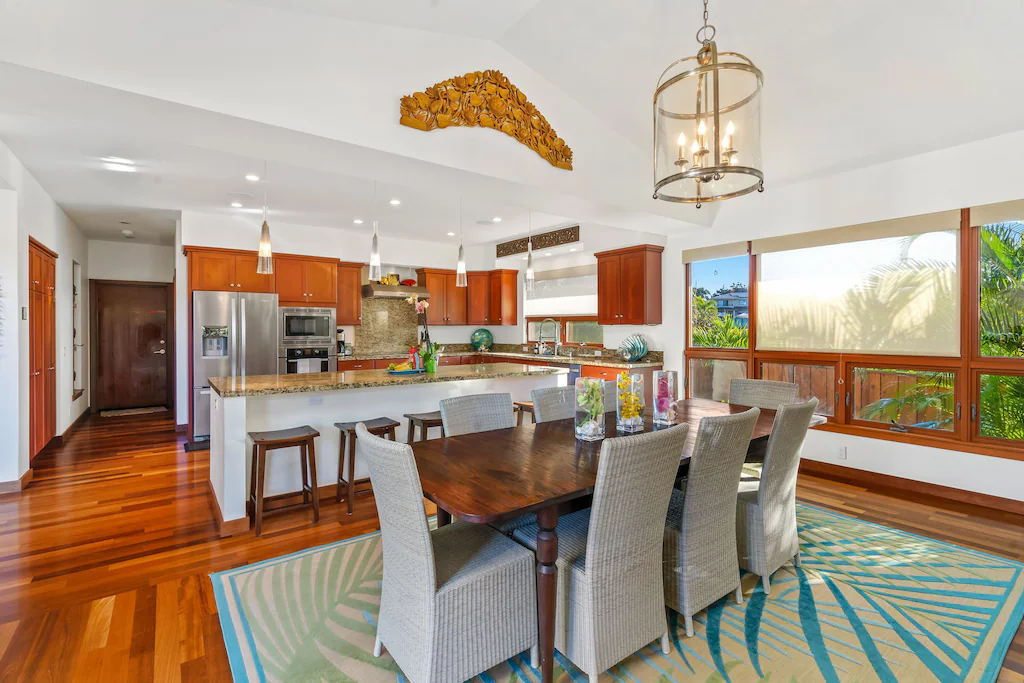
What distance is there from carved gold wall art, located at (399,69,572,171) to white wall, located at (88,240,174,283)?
645 cm

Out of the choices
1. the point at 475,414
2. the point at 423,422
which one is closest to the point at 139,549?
the point at 423,422

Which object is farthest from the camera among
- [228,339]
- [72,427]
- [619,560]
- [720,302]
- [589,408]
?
[72,427]

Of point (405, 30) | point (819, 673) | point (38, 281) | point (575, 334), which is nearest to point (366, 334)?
point (575, 334)

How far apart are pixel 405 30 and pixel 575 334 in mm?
4773

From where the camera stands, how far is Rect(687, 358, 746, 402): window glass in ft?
16.2

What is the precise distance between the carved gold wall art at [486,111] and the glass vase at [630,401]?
5.60ft

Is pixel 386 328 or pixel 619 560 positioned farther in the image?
pixel 386 328

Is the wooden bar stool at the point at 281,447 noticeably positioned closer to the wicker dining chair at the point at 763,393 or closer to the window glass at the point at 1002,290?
the wicker dining chair at the point at 763,393

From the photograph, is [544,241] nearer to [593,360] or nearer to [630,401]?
[593,360]

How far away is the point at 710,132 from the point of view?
199 cm

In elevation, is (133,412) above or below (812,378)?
below

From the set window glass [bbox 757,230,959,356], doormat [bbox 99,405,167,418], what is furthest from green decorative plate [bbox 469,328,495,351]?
doormat [bbox 99,405,167,418]

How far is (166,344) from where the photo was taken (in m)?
7.49

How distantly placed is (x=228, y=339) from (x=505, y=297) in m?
3.81
